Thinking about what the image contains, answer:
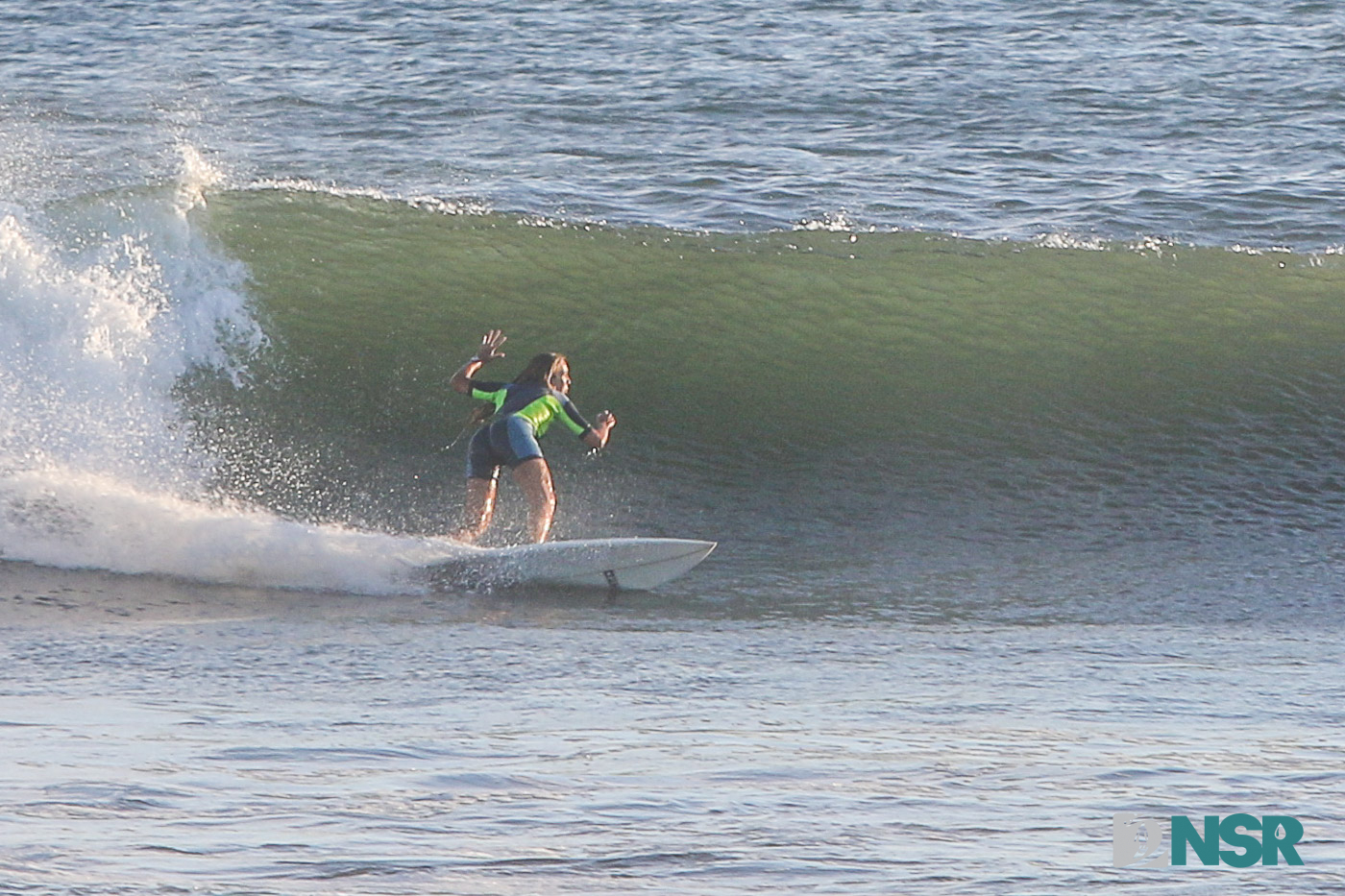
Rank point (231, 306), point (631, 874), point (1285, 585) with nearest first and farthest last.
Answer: point (631, 874)
point (1285, 585)
point (231, 306)

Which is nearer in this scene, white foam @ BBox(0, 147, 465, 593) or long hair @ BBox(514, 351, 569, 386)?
white foam @ BBox(0, 147, 465, 593)

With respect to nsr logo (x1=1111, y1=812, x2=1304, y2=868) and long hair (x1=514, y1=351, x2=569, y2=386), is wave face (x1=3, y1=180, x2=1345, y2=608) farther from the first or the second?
nsr logo (x1=1111, y1=812, x2=1304, y2=868)

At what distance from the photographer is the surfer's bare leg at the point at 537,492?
8.27 metres

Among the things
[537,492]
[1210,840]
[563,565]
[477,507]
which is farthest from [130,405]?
[1210,840]

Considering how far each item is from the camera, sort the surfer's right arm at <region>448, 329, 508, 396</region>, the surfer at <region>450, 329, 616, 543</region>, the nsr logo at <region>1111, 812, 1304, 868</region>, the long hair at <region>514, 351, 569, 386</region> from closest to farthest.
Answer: the nsr logo at <region>1111, 812, 1304, 868</region>
the surfer's right arm at <region>448, 329, 508, 396</region>
the surfer at <region>450, 329, 616, 543</region>
the long hair at <region>514, 351, 569, 386</region>

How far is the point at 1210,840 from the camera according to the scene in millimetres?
3879

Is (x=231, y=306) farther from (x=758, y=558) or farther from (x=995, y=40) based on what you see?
(x=995, y=40)

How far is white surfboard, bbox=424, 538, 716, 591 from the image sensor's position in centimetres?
773

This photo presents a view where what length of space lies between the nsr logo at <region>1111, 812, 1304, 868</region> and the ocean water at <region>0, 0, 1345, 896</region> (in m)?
0.06

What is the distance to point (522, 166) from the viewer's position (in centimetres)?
1573

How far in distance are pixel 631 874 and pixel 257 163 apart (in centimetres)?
1293

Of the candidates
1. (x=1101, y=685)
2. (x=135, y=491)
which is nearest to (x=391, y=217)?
(x=135, y=491)

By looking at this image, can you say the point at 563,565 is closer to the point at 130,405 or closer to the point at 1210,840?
the point at 130,405

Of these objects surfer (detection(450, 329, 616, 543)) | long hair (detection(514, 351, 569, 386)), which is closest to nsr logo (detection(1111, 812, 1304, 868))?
surfer (detection(450, 329, 616, 543))
